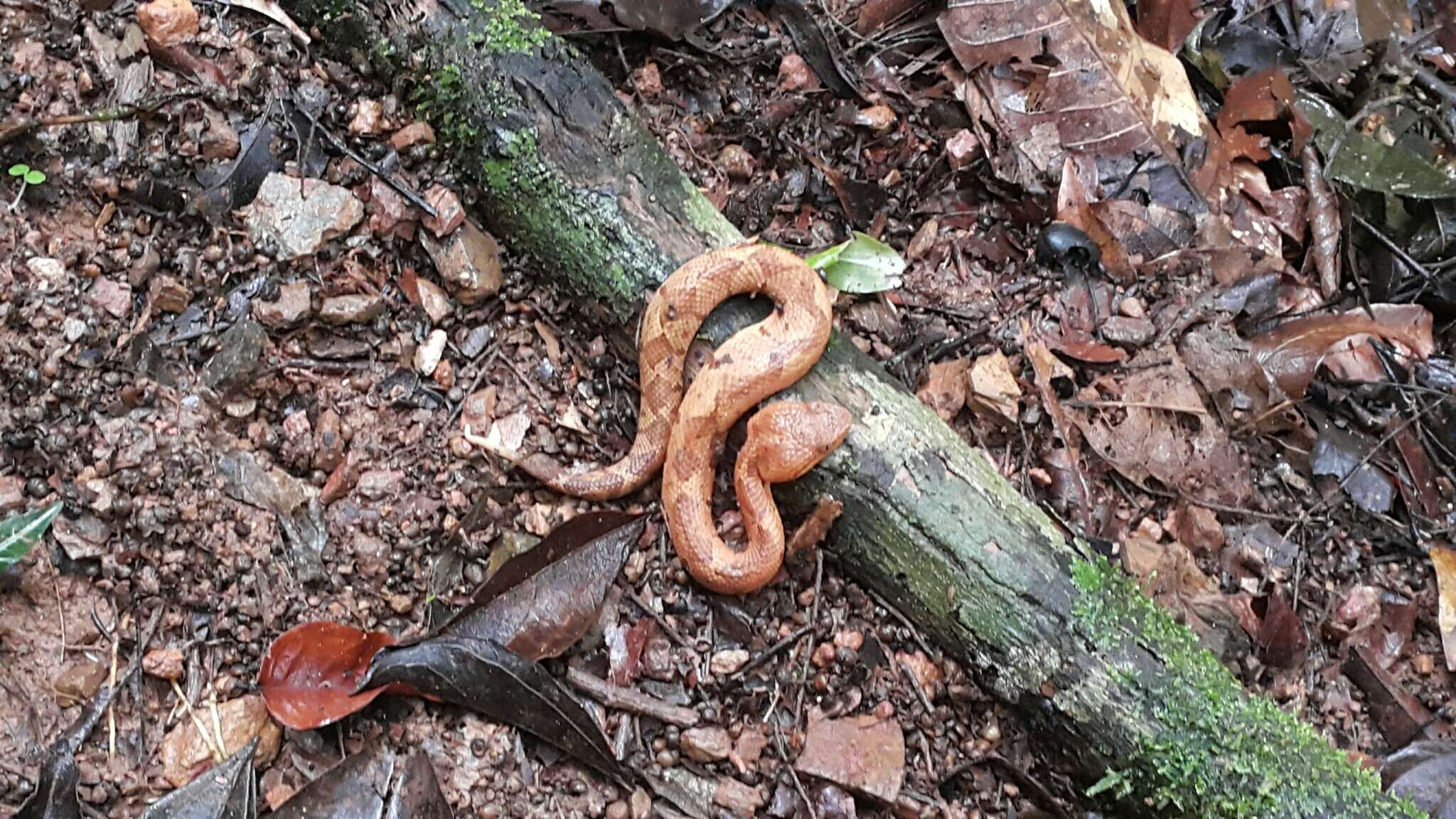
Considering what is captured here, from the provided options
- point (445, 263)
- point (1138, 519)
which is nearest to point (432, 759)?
point (445, 263)

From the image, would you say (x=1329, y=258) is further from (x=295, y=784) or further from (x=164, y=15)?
(x=164, y=15)

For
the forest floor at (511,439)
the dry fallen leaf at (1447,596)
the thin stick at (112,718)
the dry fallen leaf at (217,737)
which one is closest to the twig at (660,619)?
the forest floor at (511,439)

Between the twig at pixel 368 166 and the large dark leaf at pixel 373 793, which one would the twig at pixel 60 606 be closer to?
the large dark leaf at pixel 373 793

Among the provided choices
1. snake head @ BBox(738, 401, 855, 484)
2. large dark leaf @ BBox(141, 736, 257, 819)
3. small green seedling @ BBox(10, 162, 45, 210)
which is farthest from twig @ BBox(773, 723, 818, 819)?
small green seedling @ BBox(10, 162, 45, 210)

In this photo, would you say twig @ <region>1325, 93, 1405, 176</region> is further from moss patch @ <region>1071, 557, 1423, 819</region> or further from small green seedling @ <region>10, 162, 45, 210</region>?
small green seedling @ <region>10, 162, 45, 210</region>

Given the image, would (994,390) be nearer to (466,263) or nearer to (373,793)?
(466,263)
